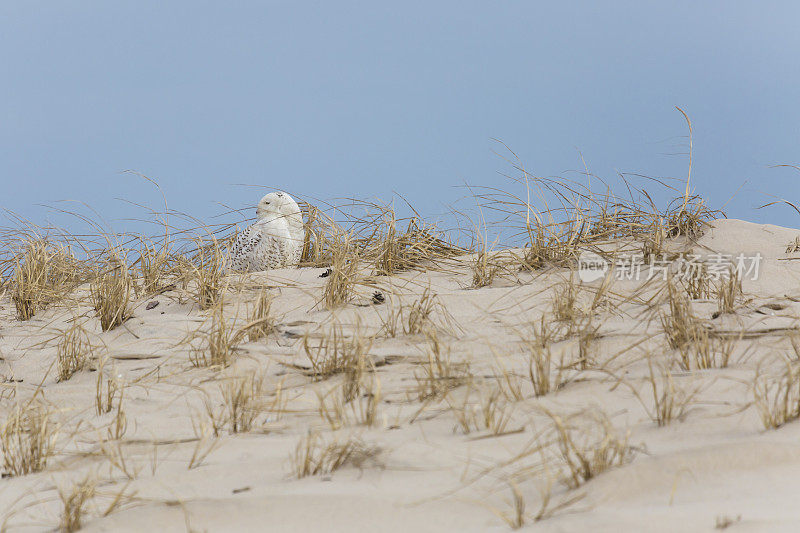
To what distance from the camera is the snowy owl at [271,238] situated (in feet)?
15.3

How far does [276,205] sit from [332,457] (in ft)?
10.7

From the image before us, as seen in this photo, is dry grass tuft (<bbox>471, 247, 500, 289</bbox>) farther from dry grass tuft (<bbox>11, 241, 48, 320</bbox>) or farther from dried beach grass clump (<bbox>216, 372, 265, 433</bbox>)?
dry grass tuft (<bbox>11, 241, 48, 320</bbox>)

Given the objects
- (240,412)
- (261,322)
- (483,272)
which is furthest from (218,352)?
(483,272)

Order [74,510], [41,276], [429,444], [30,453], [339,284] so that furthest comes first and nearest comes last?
[41,276] < [339,284] < [30,453] < [429,444] < [74,510]

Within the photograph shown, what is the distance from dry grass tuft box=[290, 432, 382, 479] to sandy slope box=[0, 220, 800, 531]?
0.03 metres

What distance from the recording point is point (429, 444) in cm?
182

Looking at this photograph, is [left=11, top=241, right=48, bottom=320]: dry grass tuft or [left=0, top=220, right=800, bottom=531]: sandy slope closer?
[left=0, top=220, right=800, bottom=531]: sandy slope

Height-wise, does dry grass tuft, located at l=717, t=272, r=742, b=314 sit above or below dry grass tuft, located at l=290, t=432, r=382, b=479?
above

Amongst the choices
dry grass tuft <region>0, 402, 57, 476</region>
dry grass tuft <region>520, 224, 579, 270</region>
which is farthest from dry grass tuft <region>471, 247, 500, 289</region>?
dry grass tuft <region>0, 402, 57, 476</region>

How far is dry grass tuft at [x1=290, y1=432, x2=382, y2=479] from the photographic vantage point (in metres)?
1.70

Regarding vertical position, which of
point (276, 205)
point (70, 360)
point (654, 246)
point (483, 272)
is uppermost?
point (276, 205)

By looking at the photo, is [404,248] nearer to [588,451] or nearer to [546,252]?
[546,252]

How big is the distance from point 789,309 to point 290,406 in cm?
212

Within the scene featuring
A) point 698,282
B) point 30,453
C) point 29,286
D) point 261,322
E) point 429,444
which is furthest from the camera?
point 29,286
